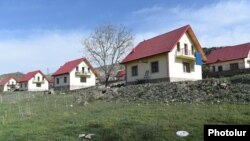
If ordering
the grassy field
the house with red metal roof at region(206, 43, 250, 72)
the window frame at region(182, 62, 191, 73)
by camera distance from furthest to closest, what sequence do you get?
the house with red metal roof at region(206, 43, 250, 72)
the window frame at region(182, 62, 191, 73)
the grassy field

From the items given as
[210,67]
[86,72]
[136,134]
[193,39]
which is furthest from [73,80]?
[136,134]

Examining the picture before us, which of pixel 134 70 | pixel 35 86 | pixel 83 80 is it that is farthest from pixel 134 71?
pixel 35 86

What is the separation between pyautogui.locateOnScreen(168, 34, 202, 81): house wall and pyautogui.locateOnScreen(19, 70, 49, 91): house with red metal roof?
50152mm

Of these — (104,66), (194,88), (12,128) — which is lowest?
(12,128)

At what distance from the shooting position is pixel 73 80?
6450cm

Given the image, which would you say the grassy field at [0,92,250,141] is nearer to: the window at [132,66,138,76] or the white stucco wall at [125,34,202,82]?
the white stucco wall at [125,34,202,82]

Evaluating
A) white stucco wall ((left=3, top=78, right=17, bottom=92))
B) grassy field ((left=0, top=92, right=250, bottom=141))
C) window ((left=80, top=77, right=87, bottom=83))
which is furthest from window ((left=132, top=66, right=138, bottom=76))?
white stucco wall ((left=3, top=78, right=17, bottom=92))

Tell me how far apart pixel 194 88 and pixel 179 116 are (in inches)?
328

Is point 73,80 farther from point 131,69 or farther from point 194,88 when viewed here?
point 194,88

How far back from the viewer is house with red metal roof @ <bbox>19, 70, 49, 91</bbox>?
82125 mm

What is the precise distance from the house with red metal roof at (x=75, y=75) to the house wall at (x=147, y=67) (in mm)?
24146

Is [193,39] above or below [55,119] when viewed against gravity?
above

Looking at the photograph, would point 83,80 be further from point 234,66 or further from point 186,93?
point 186,93

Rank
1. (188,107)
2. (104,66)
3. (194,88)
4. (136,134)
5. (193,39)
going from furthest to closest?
(104,66) → (193,39) → (194,88) → (188,107) → (136,134)
